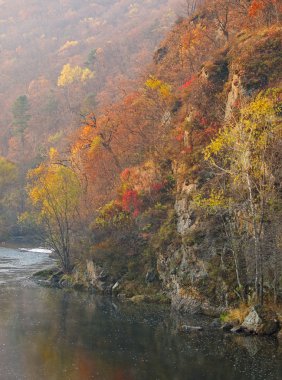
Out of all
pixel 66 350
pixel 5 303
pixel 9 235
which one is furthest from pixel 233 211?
pixel 9 235

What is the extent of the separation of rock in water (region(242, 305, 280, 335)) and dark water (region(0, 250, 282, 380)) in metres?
0.91

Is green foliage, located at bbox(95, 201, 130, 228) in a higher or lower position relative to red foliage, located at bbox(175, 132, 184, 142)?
lower

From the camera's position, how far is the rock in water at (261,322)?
32.4m

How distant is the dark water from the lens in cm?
2673

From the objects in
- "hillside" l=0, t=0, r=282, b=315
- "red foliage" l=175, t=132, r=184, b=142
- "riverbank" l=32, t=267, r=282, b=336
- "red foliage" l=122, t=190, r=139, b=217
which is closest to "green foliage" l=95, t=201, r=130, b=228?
"hillside" l=0, t=0, r=282, b=315

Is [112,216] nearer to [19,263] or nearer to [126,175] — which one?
[126,175]

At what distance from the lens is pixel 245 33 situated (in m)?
52.4

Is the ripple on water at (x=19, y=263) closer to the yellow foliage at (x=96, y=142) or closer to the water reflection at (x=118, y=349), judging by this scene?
the water reflection at (x=118, y=349)

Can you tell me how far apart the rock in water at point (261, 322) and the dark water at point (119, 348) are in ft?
2.98

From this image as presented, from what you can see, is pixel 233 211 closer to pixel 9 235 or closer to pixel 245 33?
pixel 245 33

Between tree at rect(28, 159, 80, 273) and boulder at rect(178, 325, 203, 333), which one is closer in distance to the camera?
Result: boulder at rect(178, 325, 203, 333)

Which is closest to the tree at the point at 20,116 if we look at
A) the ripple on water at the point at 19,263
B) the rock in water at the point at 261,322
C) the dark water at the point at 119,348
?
the ripple on water at the point at 19,263

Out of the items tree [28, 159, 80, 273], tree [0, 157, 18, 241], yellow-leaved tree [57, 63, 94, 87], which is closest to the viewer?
tree [28, 159, 80, 273]

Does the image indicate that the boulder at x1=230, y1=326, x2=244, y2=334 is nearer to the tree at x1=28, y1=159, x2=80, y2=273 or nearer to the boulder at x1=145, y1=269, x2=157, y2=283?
the boulder at x1=145, y1=269, x2=157, y2=283
